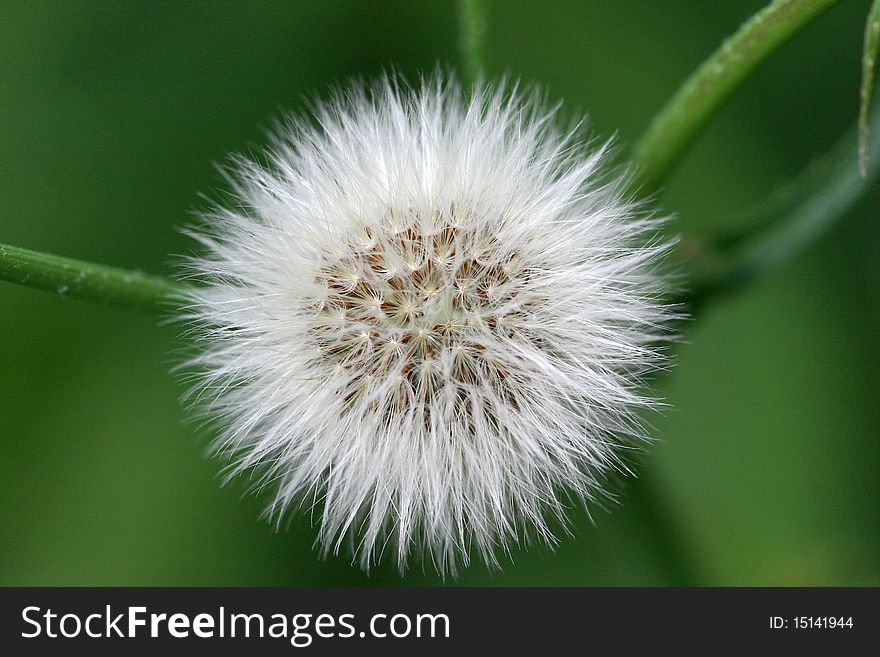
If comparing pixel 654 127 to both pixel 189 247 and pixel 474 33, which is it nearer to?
pixel 474 33

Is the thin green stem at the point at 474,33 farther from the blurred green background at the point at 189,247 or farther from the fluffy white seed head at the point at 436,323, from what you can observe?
the blurred green background at the point at 189,247

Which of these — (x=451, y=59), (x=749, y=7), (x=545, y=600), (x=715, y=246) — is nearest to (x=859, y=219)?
(x=749, y=7)

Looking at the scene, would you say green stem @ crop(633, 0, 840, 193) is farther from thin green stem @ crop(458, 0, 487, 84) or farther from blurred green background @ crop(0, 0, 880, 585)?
blurred green background @ crop(0, 0, 880, 585)

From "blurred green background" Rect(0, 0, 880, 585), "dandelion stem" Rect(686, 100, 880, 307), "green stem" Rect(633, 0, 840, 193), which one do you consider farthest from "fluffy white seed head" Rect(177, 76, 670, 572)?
"blurred green background" Rect(0, 0, 880, 585)

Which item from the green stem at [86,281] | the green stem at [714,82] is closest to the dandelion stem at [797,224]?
the green stem at [714,82]

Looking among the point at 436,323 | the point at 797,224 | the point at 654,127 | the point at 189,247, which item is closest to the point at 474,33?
the point at 654,127

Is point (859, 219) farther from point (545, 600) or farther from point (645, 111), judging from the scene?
point (545, 600)
